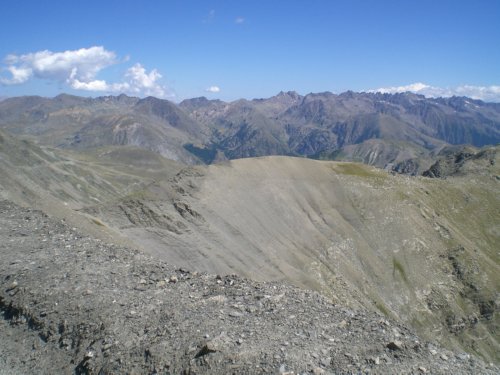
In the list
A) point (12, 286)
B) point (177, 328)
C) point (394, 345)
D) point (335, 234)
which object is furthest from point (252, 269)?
point (394, 345)

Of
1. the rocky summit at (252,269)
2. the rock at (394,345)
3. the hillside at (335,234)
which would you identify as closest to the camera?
the rocky summit at (252,269)

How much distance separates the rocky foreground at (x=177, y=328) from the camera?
15.2 m

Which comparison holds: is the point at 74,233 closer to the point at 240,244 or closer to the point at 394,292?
the point at 240,244

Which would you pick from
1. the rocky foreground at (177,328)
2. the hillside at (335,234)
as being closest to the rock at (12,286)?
the rocky foreground at (177,328)

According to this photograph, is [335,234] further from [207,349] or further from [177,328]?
[207,349]

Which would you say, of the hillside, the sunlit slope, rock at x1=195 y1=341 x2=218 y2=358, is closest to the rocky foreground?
rock at x1=195 y1=341 x2=218 y2=358

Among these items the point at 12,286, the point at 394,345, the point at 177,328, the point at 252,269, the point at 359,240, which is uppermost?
the point at 12,286

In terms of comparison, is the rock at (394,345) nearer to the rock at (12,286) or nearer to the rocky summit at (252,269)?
the rocky summit at (252,269)

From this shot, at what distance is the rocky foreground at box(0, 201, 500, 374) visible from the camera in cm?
1522

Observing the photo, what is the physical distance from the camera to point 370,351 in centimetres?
1605

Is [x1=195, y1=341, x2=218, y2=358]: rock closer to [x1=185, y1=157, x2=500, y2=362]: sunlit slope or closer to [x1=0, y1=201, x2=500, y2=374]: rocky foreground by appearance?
[x1=0, y1=201, x2=500, y2=374]: rocky foreground

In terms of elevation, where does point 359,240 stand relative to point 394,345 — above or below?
below

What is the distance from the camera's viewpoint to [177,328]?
55.3 feet

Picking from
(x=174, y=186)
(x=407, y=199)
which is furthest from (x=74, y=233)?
(x=407, y=199)
